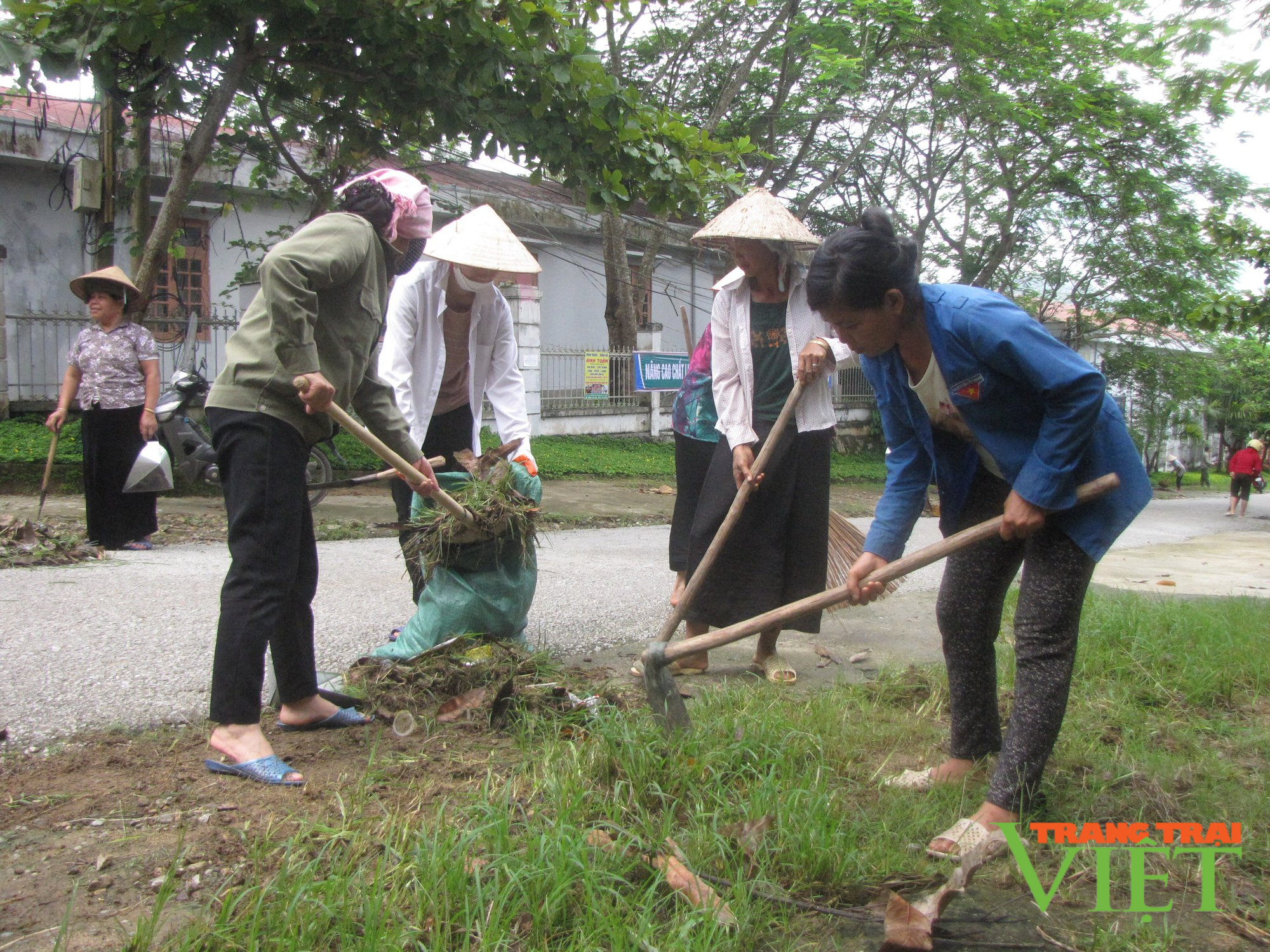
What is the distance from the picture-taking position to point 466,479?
3609 millimetres

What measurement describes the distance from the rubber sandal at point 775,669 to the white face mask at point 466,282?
1.76 meters

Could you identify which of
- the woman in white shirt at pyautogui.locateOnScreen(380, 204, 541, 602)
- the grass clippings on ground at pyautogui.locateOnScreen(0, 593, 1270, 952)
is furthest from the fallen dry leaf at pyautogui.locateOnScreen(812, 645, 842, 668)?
the woman in white shirt at pyautogui.locateOnScreen(380, 204, 541, 602)

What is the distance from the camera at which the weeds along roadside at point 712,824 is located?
177 cm

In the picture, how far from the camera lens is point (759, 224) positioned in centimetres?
371

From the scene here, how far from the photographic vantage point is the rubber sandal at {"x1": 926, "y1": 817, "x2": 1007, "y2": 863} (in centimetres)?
214

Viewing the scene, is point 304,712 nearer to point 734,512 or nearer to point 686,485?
point 734,512

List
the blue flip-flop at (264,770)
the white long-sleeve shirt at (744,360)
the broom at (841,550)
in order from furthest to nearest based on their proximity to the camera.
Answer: the broom at (841,550) < the white long-sleeve shirt at (744,360) < the blue flip-flop at (264,770)

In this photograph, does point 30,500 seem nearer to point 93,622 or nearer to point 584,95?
point 93,622

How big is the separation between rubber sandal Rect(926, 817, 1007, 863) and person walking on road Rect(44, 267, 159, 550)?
5.34 m

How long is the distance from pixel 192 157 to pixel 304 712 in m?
4.51

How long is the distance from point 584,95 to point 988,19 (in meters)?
9.79

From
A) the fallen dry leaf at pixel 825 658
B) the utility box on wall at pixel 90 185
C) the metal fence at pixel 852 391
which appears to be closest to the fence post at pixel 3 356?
the utility box on wall at pixel 90 185

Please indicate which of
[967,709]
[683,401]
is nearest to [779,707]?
[967,709]

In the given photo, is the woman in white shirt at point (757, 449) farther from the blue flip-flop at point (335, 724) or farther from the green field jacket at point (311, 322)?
the green field jacket at point (311, 322)
